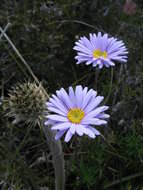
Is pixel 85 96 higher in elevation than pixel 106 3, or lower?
lower

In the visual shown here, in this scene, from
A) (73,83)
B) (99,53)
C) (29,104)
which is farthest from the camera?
(73,83)

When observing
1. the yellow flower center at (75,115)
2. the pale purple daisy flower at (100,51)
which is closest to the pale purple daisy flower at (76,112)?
the yellow flower center at (75,115)

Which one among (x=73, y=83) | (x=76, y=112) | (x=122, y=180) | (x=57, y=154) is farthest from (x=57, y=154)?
(x=73, y=83)

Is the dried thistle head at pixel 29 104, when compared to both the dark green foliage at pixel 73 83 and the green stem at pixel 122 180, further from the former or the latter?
the green stem at pixel 122 180

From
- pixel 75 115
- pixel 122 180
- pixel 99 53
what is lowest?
pixel 122 180

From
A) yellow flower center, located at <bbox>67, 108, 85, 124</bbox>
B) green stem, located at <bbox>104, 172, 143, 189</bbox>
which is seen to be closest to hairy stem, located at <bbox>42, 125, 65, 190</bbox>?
yellow flower center, located at <bbox>67, 108, 85, 124</bbox>

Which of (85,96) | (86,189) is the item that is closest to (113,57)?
(85,96)

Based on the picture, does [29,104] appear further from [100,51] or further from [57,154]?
[100,51]

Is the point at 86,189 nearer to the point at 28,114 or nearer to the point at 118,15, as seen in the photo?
the point at 28,114
